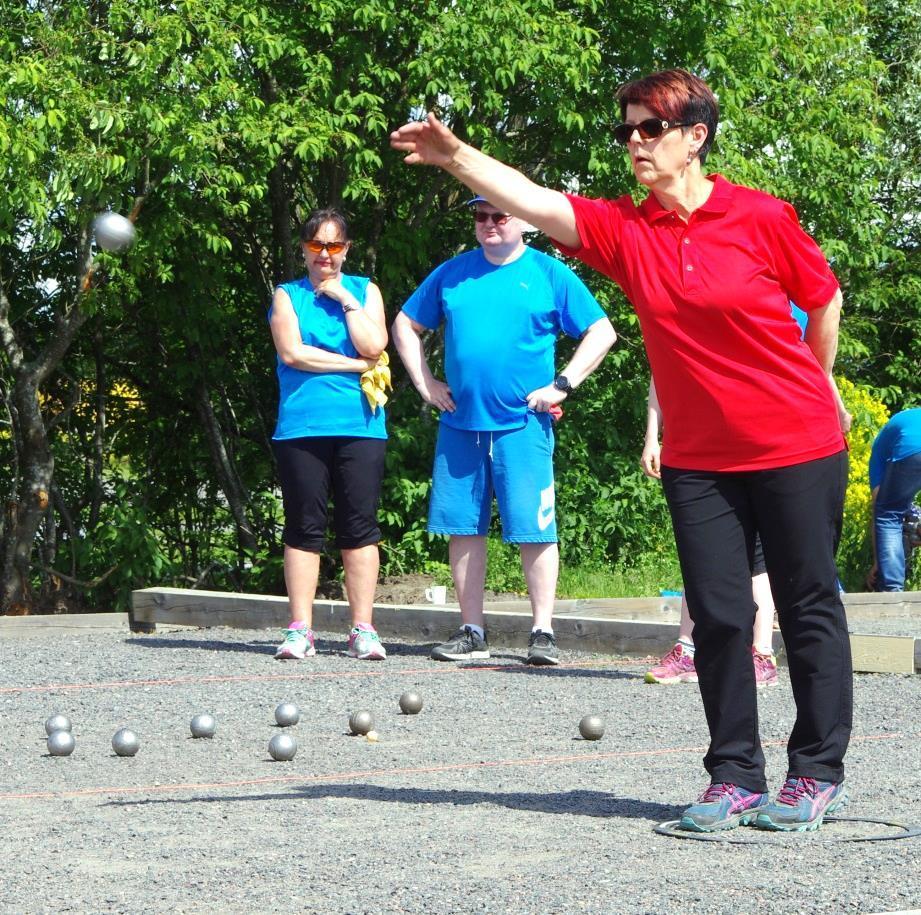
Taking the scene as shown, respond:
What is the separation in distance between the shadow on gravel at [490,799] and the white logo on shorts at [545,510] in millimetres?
2928

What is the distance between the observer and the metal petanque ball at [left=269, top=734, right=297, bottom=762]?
17.1 ft

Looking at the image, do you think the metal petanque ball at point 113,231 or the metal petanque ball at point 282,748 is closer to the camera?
the metal petanque ball at point 282,748

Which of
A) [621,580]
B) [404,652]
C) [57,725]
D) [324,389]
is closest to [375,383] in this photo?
[324,389]

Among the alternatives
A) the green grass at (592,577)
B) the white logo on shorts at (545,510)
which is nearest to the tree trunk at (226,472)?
the green grass at (592,577)

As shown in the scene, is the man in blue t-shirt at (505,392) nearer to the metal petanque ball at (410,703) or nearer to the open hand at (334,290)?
the open hand at (334,290)

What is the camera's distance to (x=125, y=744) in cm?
533

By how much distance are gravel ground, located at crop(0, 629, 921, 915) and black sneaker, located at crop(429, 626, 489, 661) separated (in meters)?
0.16

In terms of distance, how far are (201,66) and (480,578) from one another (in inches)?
163

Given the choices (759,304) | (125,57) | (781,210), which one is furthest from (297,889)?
(125,57)

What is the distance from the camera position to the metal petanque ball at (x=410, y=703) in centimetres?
612

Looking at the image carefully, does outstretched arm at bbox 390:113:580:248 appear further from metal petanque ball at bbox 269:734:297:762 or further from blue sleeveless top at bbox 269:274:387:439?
blue sleeveless top at bbox 269:274:387:439

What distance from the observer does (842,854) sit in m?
3.68

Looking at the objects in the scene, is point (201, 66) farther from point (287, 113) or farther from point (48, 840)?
point (48, 840)

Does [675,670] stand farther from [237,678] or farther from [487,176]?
[487,176]
